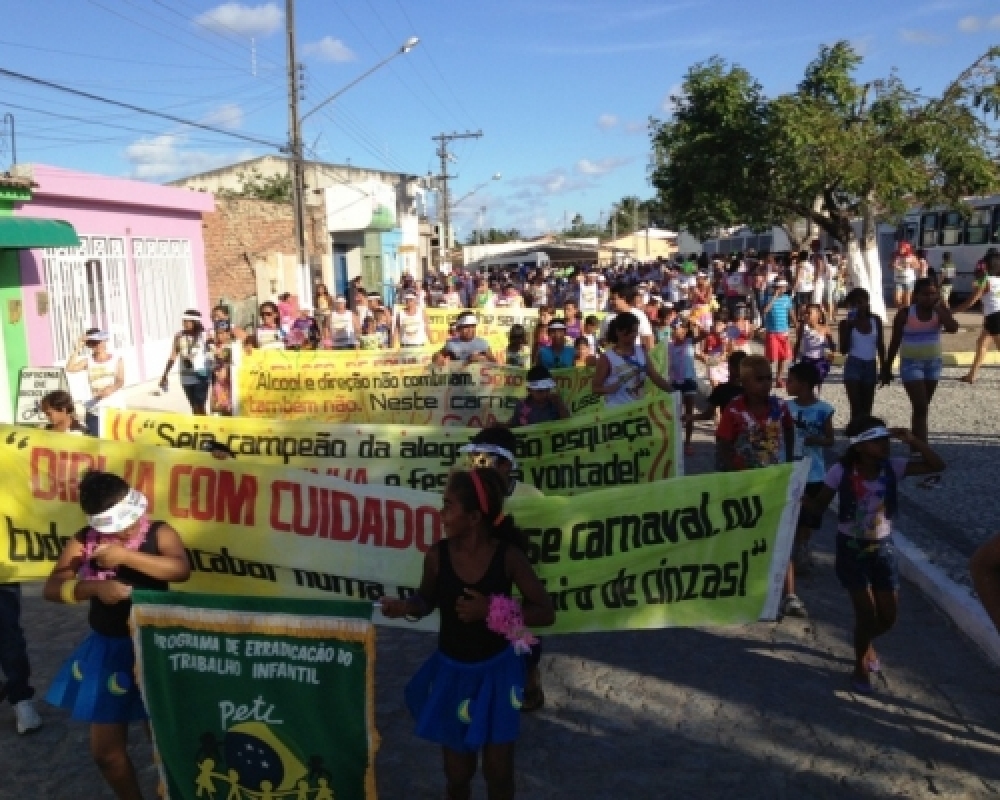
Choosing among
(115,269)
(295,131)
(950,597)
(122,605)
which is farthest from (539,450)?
(295,131)

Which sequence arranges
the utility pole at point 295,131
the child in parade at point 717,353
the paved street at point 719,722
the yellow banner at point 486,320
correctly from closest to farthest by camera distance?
the paved street at point 719,722 → the child in parade at point 717,353 → the yellow banner at point 486,320 → the utility pole at point 295,131

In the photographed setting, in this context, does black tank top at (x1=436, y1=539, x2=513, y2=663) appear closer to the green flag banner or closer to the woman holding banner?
the green flag banner

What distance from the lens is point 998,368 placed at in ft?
50.9

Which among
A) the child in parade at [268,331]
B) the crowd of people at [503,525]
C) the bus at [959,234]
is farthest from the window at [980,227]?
the child in parade at [268,331]

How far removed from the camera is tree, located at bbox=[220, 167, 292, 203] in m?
43.0

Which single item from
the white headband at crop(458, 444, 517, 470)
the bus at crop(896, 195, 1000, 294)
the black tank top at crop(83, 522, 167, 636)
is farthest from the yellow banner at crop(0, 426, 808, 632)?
the bus at crop(896, 195, 1000, 294)

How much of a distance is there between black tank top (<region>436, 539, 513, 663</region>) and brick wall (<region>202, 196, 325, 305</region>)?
26.4 m

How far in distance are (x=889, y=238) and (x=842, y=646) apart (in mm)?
34707

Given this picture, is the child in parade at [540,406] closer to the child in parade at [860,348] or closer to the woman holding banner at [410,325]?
the child in parade at [860,348]

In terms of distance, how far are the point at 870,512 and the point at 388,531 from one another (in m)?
2.36

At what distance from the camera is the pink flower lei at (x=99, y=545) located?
387 cm

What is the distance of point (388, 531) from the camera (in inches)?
198

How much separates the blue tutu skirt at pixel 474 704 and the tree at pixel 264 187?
39.0 metres

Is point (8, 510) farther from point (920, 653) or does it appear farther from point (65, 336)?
point (65, 336)
